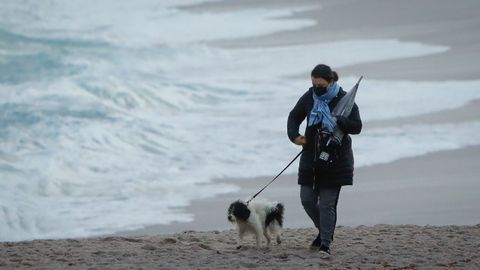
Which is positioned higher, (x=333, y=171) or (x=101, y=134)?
(x=101, y=134)

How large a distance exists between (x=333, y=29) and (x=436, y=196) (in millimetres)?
17506

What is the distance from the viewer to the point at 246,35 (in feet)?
101

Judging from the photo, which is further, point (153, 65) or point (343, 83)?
point (153, 65)

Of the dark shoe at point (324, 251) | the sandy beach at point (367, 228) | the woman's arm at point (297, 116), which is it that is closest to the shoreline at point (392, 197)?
the sandy beach at point (367, 228)

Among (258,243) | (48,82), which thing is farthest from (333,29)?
(258,243)

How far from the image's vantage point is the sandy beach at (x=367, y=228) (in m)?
8.60

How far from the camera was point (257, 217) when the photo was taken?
9258 mm

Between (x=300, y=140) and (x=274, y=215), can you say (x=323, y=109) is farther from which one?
(x=274, y=215)

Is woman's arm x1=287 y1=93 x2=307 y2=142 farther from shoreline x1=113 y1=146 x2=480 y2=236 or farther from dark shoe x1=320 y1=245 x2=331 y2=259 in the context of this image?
shoreline x1=113 y1=146 x2=480 y2=236

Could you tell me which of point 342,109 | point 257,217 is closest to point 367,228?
point 257,217

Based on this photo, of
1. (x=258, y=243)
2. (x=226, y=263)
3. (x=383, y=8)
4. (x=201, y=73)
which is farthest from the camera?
(x=383, y=8)

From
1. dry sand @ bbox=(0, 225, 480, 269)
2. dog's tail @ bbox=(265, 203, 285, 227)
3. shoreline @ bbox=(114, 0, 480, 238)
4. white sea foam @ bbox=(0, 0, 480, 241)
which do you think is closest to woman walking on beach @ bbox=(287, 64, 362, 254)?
dry sand @ bbox=(0, 225, 480, 269)

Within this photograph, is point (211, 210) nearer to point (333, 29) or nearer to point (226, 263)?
point (226, 263)

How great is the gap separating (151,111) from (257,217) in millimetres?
12583
